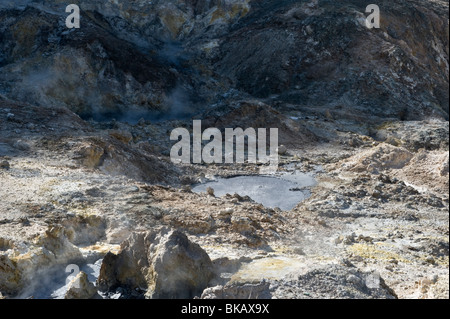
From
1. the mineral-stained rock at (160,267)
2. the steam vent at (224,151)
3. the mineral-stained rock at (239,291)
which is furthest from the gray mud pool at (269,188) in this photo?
the mineral-stained rock at (239,291)

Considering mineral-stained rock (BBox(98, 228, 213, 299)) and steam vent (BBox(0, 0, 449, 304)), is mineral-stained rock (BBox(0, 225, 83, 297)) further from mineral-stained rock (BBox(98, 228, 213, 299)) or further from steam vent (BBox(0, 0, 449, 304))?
mineral-stained rock (BBox(98, 228, 213, 299))

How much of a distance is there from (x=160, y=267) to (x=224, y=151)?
11.2 m

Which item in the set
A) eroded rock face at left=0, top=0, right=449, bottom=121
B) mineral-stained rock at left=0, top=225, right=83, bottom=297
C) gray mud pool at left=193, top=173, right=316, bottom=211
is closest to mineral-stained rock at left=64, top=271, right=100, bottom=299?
mineral-stained rock at left=0, top=225, right=83, bottom=297

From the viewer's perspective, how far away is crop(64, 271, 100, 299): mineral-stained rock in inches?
Answer: 231

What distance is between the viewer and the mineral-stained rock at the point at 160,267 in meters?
5.95

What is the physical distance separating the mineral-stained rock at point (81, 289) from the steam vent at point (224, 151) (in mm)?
15

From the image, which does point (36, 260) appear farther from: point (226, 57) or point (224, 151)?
point (226, 57)

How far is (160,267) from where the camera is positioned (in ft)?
19.7

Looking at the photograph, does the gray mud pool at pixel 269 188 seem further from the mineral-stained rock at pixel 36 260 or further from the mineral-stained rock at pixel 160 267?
the mineral-stained rock at pixel 160 267

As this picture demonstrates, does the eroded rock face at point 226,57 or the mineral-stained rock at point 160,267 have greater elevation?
the eroded rock face at point 226,57

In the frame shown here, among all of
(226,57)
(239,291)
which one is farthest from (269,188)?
(226,57)

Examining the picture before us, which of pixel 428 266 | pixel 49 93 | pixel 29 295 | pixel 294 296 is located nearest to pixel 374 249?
pixel 428 266
